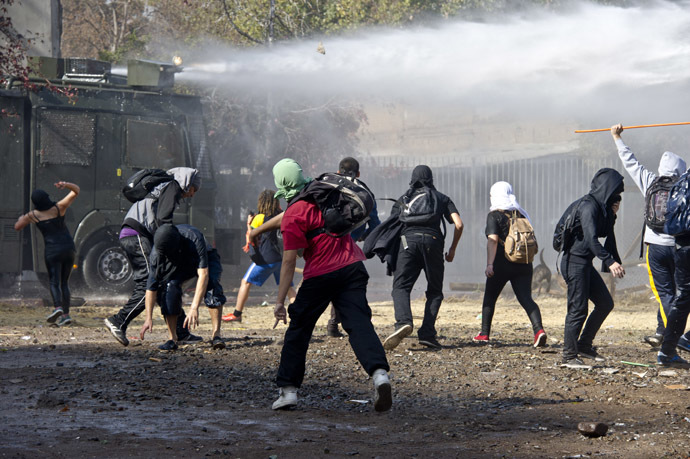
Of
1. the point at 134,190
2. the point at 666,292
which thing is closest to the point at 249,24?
the point at 134,190

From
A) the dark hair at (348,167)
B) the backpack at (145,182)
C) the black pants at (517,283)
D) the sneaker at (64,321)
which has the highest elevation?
the dark hair at (348,167)

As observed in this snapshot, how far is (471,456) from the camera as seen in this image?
14.5 feet

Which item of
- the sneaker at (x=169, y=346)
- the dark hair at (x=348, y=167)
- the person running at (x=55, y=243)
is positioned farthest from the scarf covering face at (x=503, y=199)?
the person running at (x=55, y=243)

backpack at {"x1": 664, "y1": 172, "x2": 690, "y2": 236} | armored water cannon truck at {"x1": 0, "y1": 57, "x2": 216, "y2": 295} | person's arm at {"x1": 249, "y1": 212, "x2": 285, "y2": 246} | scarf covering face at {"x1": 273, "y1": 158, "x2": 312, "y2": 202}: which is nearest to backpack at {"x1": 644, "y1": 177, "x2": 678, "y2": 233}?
backpack at {"x1": 664, "y1": 172, "x2": 690, "y2": 236}

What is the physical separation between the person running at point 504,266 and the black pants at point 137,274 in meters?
3.10

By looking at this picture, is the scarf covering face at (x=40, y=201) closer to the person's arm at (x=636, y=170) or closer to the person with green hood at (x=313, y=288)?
the person with green hood at (x=313, y=288)

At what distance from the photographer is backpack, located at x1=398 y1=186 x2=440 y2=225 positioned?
8031mm

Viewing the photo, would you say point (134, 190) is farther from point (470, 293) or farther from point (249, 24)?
point (249, 24)

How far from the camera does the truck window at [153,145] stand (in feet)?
47.2

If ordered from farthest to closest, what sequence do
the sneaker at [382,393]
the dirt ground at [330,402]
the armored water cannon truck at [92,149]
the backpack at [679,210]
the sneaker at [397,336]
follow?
1. the armored water cannon truck at [92,149]
2. the sneaker at [397,336]
3. the backpack at [679,210]
4. the sneaker at [382,393]
5. the dirt ground at [330,402]

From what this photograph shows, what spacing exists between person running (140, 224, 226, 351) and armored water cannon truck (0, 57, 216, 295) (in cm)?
632

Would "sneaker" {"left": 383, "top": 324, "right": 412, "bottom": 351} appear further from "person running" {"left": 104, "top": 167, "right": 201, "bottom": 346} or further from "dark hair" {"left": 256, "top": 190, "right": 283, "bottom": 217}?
"dark hair" {"left": 256, "top": 190, "right": 283, "bottom": 217}

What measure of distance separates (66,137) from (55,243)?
13.4ft

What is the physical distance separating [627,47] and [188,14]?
11.0 m
